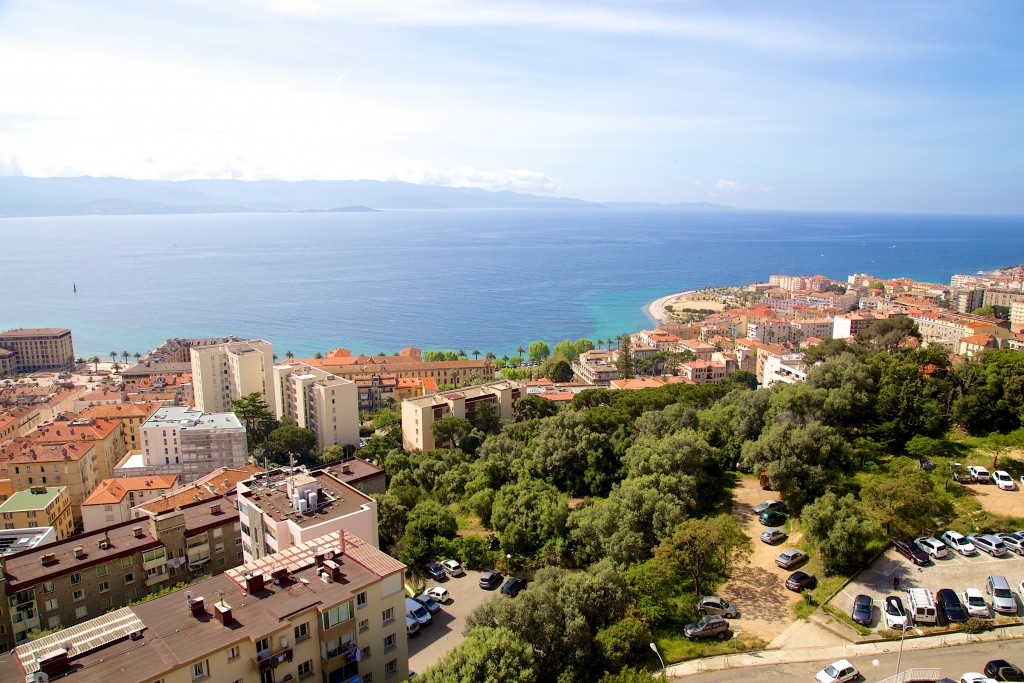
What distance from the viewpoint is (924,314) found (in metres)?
52.6

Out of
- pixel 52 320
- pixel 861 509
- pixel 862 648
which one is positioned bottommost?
pixel 52 320

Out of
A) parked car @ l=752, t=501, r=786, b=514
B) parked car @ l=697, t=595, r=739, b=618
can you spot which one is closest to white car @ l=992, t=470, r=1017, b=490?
parked car @ l=752, t=501, r=786, b=514

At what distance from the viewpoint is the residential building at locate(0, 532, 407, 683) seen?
7406mm

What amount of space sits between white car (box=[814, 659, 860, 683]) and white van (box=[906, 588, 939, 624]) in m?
1.79

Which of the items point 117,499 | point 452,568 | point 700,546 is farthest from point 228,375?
point 700,546

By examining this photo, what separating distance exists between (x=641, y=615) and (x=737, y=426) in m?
8.75

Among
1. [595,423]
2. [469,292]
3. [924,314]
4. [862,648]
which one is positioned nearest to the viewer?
[862,648]

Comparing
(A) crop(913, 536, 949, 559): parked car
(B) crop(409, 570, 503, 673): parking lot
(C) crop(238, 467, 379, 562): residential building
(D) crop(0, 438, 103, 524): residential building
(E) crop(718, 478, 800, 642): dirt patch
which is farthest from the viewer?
(D) crop(0, 438, 103, 524): residential building

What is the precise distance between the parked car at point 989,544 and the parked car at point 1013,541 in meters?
0.10

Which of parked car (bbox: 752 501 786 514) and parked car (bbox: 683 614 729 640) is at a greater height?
parked car (bbox: 752 501 786 514)

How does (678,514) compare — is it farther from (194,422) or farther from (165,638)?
(194,422)

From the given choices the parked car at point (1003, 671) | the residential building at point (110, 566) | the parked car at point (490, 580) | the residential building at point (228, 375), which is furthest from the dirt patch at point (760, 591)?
the residential building at point (228, 375)

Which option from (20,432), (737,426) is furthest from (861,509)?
(20,432)

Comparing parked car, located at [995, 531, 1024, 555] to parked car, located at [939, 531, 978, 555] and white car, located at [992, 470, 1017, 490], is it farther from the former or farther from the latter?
white car, located at [992, 470, 1017, 490]
